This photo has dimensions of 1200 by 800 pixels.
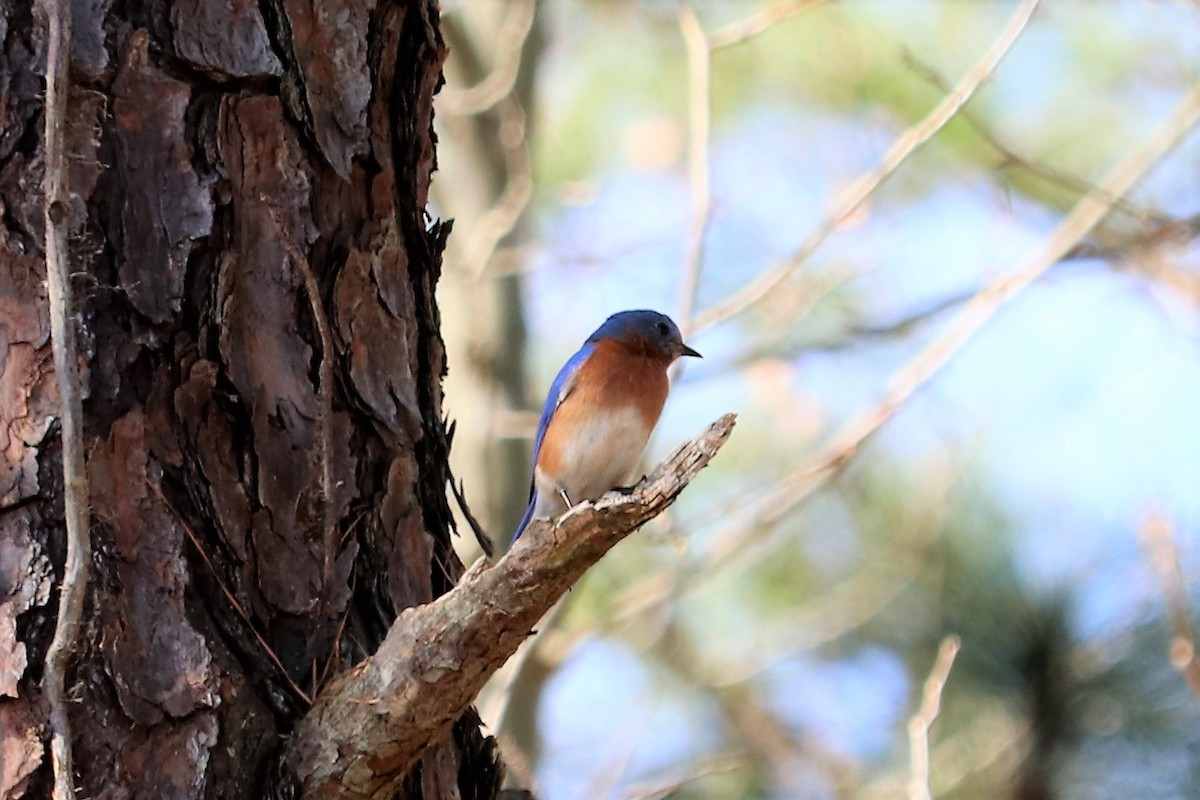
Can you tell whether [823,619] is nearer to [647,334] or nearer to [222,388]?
[647,334]

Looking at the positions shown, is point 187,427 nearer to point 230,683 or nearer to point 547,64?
point 230,683

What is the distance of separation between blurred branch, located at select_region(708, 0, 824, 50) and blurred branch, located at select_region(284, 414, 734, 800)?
259 centimetres

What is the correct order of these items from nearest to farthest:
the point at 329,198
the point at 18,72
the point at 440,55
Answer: the point at 18,72 < the point at 329,198 < the point at 440,55

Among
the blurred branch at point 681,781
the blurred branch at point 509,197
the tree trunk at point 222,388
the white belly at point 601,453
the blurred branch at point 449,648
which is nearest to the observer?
the blurred branch at point 449,648

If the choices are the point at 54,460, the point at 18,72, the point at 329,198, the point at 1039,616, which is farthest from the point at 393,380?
the point at 1039,616

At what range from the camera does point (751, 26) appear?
4.25 meters

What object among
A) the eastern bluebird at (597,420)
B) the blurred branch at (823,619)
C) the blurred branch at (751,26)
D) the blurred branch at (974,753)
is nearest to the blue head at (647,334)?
the eastern bluebird at (597,420)

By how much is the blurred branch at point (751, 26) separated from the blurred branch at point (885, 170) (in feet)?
1.80

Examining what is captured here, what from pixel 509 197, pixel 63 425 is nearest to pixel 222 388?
pixel 63 425

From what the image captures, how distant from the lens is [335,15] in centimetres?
238

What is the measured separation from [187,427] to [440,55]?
2.80ft

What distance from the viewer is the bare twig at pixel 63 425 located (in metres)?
1.76

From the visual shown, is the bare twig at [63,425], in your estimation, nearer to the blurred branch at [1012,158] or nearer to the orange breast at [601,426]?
the orange breast at [601,426]

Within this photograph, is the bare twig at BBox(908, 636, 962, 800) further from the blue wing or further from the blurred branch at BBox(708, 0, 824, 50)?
the blurred branch at BBox(708, 0, 824, 50)
